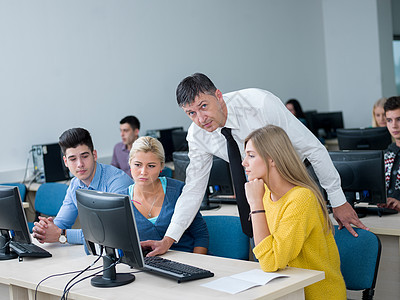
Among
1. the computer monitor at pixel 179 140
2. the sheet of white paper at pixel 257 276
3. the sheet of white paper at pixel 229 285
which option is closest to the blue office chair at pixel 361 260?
the sheet of white paper at pixel 257 276

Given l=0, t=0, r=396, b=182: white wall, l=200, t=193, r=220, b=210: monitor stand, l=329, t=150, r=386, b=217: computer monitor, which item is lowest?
l=200, t=193, r=220, b=210: monitor stand

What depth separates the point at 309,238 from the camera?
2.04 m

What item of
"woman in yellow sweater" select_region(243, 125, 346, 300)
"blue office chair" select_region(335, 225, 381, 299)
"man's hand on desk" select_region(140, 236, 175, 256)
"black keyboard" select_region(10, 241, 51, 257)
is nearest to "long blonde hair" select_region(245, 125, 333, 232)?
"woman in yellow sweater" select_region(243, 125, 346, 300)

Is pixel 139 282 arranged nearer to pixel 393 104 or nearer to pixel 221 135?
pixel 221 135

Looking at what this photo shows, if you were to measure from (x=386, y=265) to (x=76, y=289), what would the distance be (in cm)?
161

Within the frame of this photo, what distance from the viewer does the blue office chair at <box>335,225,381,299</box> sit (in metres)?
2.25

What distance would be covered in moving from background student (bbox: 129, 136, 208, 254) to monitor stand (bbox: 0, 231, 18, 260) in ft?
2.09

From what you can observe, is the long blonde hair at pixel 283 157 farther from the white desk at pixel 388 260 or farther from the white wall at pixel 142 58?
the white wall at pixel 142 58

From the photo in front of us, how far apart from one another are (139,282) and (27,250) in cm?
85

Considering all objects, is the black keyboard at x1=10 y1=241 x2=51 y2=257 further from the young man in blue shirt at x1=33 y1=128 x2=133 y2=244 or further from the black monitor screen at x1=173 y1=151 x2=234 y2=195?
the black monitor screen at x1=173 y1=151 x2=234 y2=195

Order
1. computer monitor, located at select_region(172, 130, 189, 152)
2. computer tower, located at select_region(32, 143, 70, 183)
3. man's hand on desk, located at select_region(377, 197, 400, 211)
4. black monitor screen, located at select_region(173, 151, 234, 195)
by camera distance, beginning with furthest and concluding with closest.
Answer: computer monitor, located at select_region(172, 130, 189, 152) < computer tower, located at select_region(32, 143, 70, 183) < black monitor screen, located at select_region(173, 151, 234, 195) < man's hand on desk, located at select_region(377, 197, 400, 211)

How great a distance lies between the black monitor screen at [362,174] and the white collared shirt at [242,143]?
0.59 m

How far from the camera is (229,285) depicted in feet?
6.21

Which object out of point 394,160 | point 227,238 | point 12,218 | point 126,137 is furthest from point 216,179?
point 126,137
